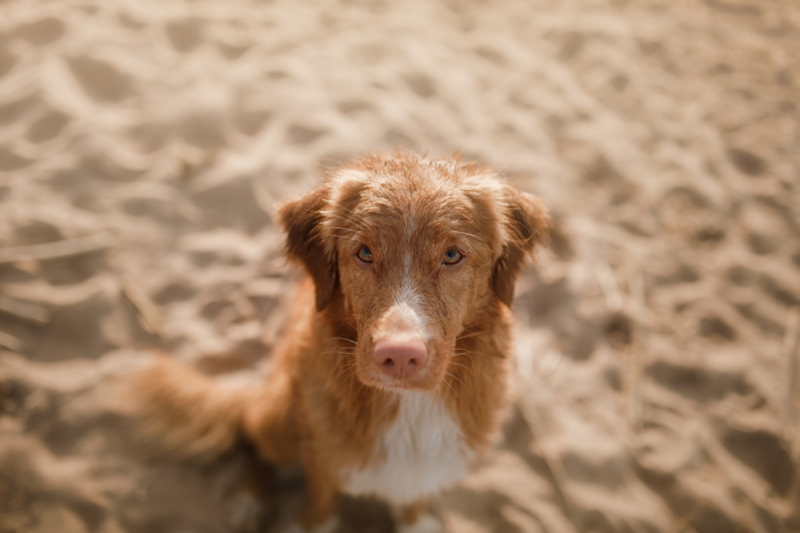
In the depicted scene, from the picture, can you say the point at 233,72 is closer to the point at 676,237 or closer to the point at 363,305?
the point at 363,305

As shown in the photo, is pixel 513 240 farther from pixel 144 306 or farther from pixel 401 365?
pixel 144 306

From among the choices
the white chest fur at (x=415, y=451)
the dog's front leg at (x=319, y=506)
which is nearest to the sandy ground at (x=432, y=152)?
the dog's front leg at (x=319, y=506)

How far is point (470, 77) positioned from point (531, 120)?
749 millimetres

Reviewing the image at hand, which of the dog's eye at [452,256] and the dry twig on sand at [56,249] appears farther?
the dry twig on sand at [56,249]

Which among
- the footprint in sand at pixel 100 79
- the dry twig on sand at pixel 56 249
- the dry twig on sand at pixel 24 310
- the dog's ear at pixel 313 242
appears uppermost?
the footprint in sand at pixel 100 79

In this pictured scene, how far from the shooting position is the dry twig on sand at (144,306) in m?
2.92

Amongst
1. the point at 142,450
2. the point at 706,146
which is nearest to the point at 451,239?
the point at 142,450

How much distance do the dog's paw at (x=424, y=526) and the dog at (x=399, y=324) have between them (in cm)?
46

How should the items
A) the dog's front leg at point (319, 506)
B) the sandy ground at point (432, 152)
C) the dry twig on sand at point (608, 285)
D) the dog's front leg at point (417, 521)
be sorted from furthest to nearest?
the dry twig on sand at point (608, 285) → the sandy ground at point (432, 152) → the dog's front leg at point (417, 521) → the dog's front leg at point (319, 506)

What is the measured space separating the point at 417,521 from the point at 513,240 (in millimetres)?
1638

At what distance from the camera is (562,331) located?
321 centimetres

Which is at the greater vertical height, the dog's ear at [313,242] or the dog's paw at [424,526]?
the dog's ear at [313,242]

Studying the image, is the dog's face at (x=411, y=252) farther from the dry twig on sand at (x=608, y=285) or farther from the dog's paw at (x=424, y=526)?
the dry twig on sand at (x=608, y=285)

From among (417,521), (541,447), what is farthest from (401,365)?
(541,447)
